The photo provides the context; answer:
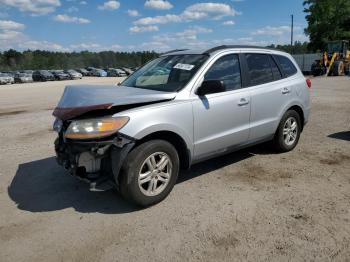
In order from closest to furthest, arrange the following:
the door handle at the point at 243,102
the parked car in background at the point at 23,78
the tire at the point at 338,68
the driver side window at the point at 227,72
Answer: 1. the driver side window at the point at 227,72
2. the door handle at the point at 243,102
3. the tire at the point at 338,68
4. the parked car in background at the point at 23,78

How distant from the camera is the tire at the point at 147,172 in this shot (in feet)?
12.0

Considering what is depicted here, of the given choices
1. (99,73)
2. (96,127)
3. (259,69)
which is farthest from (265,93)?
(99,73)

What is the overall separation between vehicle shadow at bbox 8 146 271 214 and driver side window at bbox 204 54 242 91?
4.36 feet

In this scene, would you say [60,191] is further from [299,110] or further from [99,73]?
[99,73]

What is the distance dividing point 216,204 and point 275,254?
3.60 feet

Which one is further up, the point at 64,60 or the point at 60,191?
the point at 64,60

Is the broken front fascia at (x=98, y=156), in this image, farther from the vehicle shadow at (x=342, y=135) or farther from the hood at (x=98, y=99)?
the vehicle shadow at (x=342, y=135)

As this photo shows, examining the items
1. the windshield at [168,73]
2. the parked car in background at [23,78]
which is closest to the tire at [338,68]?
the windshield at [168,73]

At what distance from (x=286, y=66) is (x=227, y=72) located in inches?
63.7

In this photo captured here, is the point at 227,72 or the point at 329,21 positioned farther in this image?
the point at 329,21

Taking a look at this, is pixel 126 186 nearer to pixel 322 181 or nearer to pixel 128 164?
pixel 128 164

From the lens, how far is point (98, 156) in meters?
3.62

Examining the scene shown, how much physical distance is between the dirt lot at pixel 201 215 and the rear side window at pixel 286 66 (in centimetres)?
139

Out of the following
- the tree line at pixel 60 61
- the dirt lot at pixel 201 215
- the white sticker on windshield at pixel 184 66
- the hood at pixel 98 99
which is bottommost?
the dirt lot at pixel 201 215
